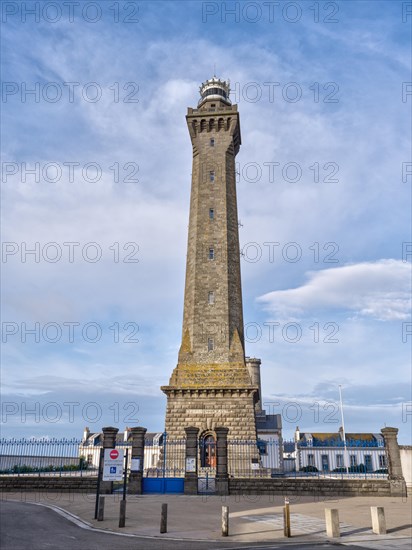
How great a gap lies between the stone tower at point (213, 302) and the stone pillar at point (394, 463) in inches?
334

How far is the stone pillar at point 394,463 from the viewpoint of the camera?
22203 mm

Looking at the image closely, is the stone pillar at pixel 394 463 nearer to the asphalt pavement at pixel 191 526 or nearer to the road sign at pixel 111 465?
the asphalt pavement at pixel 191 526

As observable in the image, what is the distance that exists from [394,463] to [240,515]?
36.5ft

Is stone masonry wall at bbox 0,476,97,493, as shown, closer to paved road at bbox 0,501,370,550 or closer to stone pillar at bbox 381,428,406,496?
paved road at bbox 0,501,370,550

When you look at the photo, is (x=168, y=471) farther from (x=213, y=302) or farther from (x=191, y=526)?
(x=191, y=526)

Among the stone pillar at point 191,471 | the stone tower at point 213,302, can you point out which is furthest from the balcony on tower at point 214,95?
the stone pillar at point 191,471

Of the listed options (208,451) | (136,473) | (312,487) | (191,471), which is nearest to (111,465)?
(136,473)

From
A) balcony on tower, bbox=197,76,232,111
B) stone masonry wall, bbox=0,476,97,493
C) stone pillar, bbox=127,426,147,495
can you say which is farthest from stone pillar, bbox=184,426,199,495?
balcony on tower, bbox=197,76,232,111

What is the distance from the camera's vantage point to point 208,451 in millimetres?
28891

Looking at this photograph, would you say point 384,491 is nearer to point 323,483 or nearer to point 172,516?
point 323,483

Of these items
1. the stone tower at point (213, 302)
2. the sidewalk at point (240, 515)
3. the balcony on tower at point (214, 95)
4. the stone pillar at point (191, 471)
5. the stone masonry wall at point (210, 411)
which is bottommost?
the sidewalk at point (240, 515)

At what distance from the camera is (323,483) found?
2270 cm

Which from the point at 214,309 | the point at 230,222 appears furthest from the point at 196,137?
the point at 214,309

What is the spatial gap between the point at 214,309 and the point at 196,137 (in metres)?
15.3
